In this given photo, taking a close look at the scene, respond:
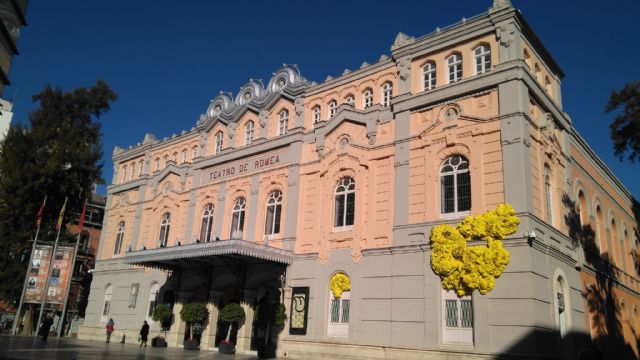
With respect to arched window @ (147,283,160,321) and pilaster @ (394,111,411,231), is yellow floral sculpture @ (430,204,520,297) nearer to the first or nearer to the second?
pilaster @ (394,111,411,231)

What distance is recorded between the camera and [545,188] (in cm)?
2092

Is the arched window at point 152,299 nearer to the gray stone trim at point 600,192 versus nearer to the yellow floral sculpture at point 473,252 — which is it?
the yellow floral sculpture at point 473,252

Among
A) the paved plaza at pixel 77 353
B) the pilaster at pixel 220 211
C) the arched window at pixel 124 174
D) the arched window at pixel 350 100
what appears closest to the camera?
the paved plaza at pixel 77 353

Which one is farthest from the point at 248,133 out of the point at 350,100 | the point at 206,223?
the point at 350,100

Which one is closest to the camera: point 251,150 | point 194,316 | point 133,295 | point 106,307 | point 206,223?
point 194,316

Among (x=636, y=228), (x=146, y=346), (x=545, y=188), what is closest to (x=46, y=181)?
(x=146, y=346)

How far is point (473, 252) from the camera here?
18.7m

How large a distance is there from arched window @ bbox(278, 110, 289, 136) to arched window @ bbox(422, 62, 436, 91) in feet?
27.8

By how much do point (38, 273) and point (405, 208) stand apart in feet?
73.4

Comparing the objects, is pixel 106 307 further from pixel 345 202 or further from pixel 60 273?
pixel 345 202

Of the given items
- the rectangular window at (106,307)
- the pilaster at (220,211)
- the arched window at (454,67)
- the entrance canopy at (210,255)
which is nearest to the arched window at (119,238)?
the rectangular window at (106,307)

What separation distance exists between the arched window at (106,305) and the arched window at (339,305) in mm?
19271

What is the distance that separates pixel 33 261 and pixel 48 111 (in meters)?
12.2

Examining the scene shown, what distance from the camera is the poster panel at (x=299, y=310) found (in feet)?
76.3
